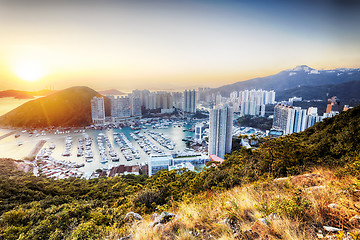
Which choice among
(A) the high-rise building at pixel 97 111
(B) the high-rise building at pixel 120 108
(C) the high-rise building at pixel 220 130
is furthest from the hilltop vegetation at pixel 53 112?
(C) the high-rise building at pixel 220 130

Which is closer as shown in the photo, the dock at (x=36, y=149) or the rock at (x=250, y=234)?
the rock at (x=250, y=234)

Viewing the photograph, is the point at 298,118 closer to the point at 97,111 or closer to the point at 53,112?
the point at 97,111

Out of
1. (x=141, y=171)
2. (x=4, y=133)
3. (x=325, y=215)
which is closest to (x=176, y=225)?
(x=325, y=215)

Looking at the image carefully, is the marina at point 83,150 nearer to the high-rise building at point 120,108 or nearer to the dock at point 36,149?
the dock at point 36,149

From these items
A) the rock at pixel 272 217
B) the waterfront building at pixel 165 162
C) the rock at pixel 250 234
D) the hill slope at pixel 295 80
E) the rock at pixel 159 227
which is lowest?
the waterfront building at pixel 165 162

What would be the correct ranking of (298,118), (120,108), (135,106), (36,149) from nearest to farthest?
(36,149) → (298,118) → (120,108) → (135,106)

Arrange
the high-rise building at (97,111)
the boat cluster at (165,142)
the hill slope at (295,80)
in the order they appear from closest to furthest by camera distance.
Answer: the boat cluster at (165,142) < the high-rise building at (97,111) < the hill slope at (295,80)

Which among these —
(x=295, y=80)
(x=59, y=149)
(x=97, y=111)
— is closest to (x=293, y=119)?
(x=59, y=149)

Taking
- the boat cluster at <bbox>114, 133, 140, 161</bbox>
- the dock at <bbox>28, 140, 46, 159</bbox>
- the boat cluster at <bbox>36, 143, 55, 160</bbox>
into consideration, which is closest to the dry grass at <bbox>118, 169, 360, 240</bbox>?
the boat cluster at <bbox>114, 133, 140, 161</bbox>
